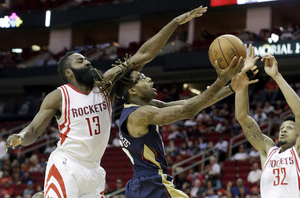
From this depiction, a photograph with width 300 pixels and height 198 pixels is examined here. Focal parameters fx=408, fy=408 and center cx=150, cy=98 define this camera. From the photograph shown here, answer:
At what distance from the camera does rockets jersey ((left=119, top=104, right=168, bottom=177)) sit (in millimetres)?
3666

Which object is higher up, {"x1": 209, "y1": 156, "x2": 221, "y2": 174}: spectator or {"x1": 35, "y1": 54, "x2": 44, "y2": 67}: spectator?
{"x1": 35, "y1": 54, "x2": 44, "y2": 67}: spectator

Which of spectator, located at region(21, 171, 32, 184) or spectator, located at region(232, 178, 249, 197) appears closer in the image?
spectator, located at region(232, 178, 249, 197)

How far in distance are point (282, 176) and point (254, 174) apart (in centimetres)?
567

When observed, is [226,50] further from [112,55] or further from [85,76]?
[112,55]

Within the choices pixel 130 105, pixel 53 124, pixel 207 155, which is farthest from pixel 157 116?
pixel 53 124

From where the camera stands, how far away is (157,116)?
3.49 m

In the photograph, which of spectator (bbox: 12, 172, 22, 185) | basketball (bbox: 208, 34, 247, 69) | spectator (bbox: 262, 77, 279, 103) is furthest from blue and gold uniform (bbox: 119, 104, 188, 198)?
spectator (bbox: 262, 77, 279, 103)

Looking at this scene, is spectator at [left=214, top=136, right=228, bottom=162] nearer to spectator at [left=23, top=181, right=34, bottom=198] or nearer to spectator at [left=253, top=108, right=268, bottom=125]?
spectator at [left=253, top=108, right=268, bottom=125]

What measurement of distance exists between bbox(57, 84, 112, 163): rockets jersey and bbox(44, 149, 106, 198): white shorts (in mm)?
70

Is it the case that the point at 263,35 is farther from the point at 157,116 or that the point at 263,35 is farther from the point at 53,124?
the point at 157,116

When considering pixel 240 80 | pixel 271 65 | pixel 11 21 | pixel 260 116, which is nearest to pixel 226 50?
pixel 240 80

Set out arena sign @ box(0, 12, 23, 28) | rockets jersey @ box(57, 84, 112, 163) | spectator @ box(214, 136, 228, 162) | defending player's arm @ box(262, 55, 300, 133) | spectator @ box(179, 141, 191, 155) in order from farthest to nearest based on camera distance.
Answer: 1. arena sign @ box(0, 12, 23, 28)
2. spectator @ box(179, 141, 191, 155)
3. spectator @ box(214, 136, 228, 162)
4. defending player's arm @ box(262, 55, 300, 133)
5. rockets jersey @ box(57, 84, 112, 163)

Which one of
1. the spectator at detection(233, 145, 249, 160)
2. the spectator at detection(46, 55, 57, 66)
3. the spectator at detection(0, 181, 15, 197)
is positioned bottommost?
the spectator at detection(0, 181, 15, 197)

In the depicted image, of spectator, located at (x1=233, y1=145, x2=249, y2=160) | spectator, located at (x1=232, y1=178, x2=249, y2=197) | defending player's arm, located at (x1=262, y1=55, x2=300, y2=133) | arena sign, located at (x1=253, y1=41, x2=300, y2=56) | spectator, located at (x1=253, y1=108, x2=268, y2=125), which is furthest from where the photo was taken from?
arena sign, located at (x1=253, y1=41, x2=300, y2=56)
